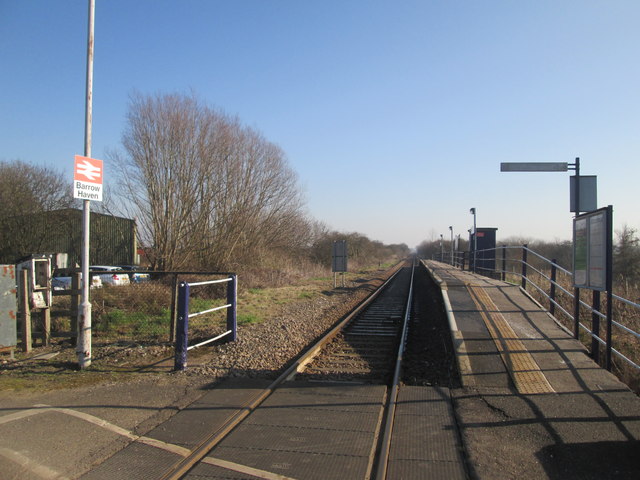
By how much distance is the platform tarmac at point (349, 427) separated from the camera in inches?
145

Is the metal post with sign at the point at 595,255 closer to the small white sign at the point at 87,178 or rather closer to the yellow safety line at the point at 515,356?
the yellow safety line at the point at 515,356

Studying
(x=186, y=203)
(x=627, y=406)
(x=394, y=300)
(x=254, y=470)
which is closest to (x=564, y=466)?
(x=627, y=406)

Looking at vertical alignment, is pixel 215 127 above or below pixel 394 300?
above

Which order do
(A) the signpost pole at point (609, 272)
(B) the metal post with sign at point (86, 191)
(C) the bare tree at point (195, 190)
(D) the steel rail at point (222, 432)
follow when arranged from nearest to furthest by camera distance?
(D) the steel rail at point (222, 432) < (A) the signpost pole at point (609, 272) < (B) the metal post with sign at point (86, 191) < (C) the bare tree at point (195, 190)

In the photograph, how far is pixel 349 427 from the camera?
4.54 metres

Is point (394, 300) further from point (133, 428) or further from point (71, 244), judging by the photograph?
point (71, 244)

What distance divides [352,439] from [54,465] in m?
2.59

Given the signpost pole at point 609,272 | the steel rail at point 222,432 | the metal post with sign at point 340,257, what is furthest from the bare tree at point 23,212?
the signpost pole at point 609,272

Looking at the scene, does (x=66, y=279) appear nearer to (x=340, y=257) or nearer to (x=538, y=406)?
(x=340, y=257)

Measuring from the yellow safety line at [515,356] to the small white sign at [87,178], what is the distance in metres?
6.60

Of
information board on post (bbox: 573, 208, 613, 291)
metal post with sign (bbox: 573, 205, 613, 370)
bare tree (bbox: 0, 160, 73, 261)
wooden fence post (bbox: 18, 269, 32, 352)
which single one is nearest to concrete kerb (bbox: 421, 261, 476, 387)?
metal post with sign (bbox: 573, 205, 613, 370)

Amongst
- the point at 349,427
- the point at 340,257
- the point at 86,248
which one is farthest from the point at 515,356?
the point at 340,257

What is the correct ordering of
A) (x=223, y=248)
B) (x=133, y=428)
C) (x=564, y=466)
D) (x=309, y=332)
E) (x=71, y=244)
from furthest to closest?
(x=71, y=244) → (x=223, y=248) → (x=309, y=332) → (x=133, y=428) → (x=564, y=466)

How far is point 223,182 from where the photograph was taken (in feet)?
74.8
